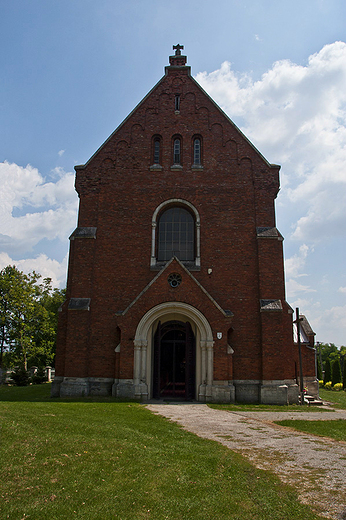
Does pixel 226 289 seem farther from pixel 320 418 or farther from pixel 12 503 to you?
pixel 12 503

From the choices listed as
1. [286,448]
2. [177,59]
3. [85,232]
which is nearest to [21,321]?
[85,232]

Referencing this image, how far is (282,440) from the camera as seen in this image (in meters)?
8.59

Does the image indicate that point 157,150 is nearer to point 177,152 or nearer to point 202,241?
point 177,152

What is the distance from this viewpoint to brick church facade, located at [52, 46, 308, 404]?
1680 cm

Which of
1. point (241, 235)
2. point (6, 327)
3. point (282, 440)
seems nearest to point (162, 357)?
point (241, 235)

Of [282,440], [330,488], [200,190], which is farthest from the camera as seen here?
[200,190]

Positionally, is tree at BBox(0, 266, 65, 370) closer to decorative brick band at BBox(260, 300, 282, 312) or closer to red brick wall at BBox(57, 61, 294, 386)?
red brick wall at BBox(57, 61, 294, 386)

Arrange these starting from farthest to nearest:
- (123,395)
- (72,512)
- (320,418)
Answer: (123,395), (320,418), (72,512)

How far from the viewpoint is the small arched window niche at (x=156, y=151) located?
66.0ft

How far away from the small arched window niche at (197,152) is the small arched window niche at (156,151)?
1.75m

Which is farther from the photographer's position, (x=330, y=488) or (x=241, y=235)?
(x=241, y=235)

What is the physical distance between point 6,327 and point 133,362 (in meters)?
25.6

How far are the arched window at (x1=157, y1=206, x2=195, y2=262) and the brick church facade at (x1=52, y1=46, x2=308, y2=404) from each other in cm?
5

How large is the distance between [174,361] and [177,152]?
10.7m
